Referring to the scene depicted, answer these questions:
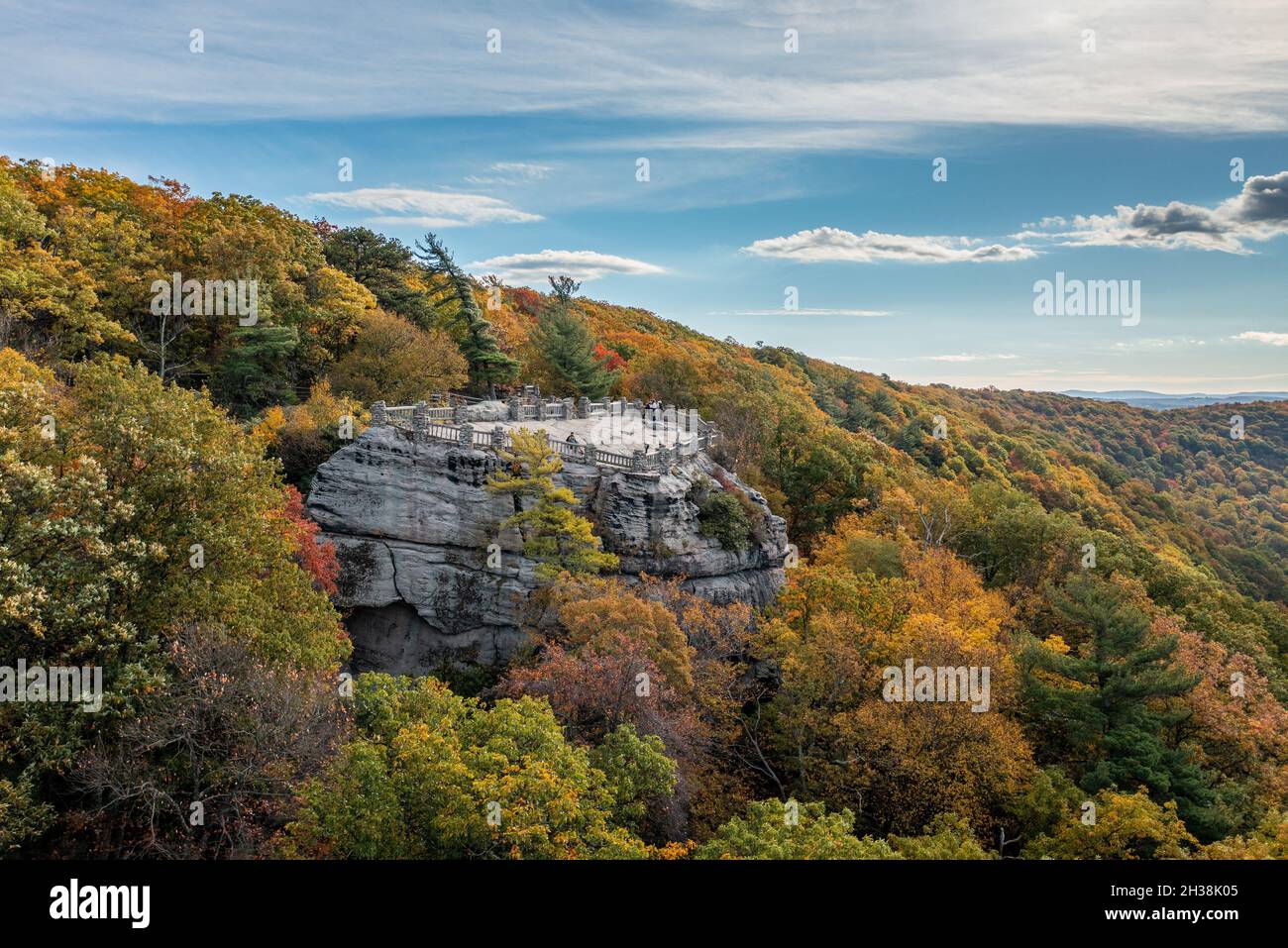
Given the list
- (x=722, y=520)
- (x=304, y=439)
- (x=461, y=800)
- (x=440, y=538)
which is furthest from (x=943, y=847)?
(x=304, y=439)

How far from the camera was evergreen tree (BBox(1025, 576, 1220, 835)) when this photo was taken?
2383 centimetres

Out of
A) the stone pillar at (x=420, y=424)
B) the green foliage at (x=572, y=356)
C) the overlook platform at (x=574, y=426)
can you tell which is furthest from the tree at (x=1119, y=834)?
the green foliage at (x=572, y=356)

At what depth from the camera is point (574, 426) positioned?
3997 cm

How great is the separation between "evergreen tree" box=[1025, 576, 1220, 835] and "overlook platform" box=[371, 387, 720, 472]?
18122 millimetres

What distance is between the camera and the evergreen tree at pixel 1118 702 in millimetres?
23828

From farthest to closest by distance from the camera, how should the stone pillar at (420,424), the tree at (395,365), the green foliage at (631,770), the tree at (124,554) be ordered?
the tree at (395,365)
the stone pillar at (420,424)
the green foliage at (631,770)
the tree at (124,554)

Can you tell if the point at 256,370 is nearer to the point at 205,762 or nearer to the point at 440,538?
the point at 440,538

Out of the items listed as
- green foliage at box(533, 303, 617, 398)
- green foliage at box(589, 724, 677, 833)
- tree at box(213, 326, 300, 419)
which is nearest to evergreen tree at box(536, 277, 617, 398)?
green foliage at box(533, 303, 617, 398)

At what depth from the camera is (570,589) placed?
2806 centimetres

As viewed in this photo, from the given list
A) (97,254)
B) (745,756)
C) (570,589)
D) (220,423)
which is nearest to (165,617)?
(220,423)

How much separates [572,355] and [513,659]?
86.7 feet

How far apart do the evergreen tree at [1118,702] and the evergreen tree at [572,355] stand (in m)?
31.6

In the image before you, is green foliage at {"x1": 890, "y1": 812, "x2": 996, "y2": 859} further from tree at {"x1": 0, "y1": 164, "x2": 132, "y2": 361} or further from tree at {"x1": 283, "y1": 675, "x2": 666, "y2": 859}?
tree at {"x1": 0, "y1": 164, "x2": 132, "y2": 361}

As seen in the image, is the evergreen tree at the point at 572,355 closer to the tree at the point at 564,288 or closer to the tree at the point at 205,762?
the tree at the point at 564,288
